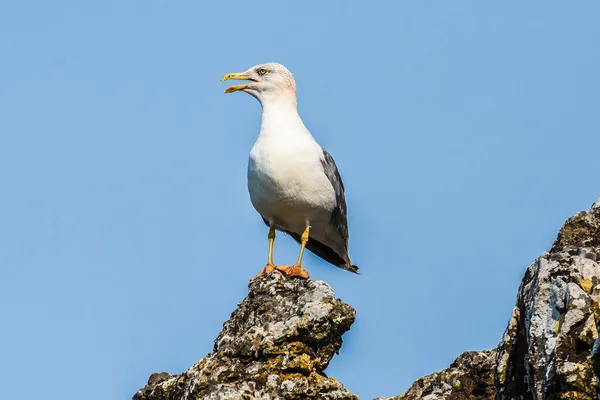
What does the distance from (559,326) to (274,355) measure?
3429mm

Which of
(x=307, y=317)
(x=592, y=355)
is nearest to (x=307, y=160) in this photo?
(x=307, y=317)

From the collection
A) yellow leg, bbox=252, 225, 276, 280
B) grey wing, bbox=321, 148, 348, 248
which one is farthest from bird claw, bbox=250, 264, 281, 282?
grey wing, bbox=321, 148, 348, 248

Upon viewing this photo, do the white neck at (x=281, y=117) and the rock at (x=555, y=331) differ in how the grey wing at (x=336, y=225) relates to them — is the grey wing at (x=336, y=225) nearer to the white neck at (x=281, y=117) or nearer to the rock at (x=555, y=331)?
the white neck at (x=281, y=117)

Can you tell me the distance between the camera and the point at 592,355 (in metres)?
7.57

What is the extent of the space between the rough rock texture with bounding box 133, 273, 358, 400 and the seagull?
153 cm

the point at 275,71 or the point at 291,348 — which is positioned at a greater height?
the point at 275,71

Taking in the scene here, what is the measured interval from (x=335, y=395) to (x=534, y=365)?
2.66m

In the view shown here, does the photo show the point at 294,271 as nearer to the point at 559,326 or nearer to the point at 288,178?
the point at 288,178

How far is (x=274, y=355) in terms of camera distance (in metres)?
10.7

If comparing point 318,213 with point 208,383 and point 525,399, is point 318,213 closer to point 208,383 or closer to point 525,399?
point 208,383

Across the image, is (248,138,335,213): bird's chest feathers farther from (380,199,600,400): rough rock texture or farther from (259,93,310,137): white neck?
(380,199,600,400): rough rock texture

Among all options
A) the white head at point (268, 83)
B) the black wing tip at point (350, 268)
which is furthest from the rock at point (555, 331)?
the black wing tip at point (350, 268)

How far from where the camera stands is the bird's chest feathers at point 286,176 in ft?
45.4

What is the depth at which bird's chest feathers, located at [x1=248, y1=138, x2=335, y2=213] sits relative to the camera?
13844 millimetres
